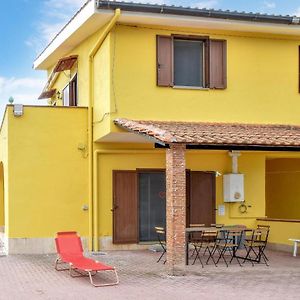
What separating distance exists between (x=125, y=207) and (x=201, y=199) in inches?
94.9

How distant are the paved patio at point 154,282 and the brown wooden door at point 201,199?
2944mm

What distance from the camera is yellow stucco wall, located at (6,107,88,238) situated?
16.5m

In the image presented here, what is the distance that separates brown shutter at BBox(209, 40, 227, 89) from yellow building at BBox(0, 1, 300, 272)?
0.03 m

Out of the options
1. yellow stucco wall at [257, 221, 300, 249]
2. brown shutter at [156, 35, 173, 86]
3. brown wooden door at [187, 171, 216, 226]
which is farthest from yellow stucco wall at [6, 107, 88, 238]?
yellow stucco wall at [257, 221, 300, 249]

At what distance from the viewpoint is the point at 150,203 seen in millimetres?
17484

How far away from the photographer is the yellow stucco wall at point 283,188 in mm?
21562

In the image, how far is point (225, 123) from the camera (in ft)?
53.5

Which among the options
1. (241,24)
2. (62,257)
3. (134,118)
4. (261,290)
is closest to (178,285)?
(261,290)

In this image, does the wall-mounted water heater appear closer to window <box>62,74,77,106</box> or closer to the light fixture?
window <box>62,74,77,106</box>

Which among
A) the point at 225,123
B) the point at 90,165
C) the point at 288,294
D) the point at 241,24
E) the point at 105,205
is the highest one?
the point at 241,24

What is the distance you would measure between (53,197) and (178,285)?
252 inches

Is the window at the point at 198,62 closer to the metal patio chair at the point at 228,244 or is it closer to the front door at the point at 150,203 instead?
the front door at the point at 150,203

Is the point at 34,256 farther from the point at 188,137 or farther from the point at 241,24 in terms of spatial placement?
the point at 241,24

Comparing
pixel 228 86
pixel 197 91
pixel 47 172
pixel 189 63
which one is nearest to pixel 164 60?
pixel 189 63
